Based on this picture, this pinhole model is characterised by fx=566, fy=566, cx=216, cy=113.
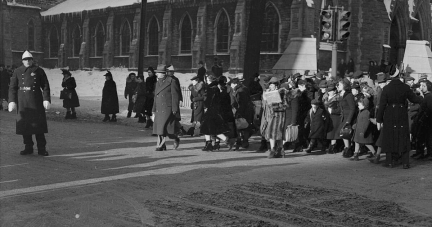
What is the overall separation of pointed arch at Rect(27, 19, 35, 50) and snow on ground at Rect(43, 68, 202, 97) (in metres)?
7.02

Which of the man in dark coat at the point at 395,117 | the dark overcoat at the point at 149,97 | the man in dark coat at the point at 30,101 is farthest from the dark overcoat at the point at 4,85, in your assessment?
the man in dark coat at the point at 395,117

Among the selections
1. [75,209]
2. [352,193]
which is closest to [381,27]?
[352,193]

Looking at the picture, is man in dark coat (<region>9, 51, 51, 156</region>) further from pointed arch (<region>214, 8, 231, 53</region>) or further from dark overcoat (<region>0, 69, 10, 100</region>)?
pointed arch (<region>214, 8, 231, 53</region>)

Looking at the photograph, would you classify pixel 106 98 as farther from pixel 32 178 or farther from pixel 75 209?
pixel 75 209

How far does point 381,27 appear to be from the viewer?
3412cm

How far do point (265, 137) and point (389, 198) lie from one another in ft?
14.1

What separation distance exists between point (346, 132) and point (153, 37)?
107ft

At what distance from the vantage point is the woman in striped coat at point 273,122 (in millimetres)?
11977

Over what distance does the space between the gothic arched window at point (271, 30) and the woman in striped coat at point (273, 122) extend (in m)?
20.9

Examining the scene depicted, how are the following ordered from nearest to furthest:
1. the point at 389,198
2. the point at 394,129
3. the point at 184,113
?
1. the point at 389,198
2. the point at 394,129
3. the point at 184,113

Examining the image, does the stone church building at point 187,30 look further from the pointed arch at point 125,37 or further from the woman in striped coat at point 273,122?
the woman in striped coat at point 273,122

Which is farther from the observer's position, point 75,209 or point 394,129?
point 394,129

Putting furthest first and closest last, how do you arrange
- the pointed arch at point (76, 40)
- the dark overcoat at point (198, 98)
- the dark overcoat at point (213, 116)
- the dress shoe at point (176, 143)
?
the pointed arch at point (76, 40) < the dark overcoat at point (198, 98) < the dress shoe at point (176, 143) < the dark overcoat at point (213, 116)

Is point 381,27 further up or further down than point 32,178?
further up
